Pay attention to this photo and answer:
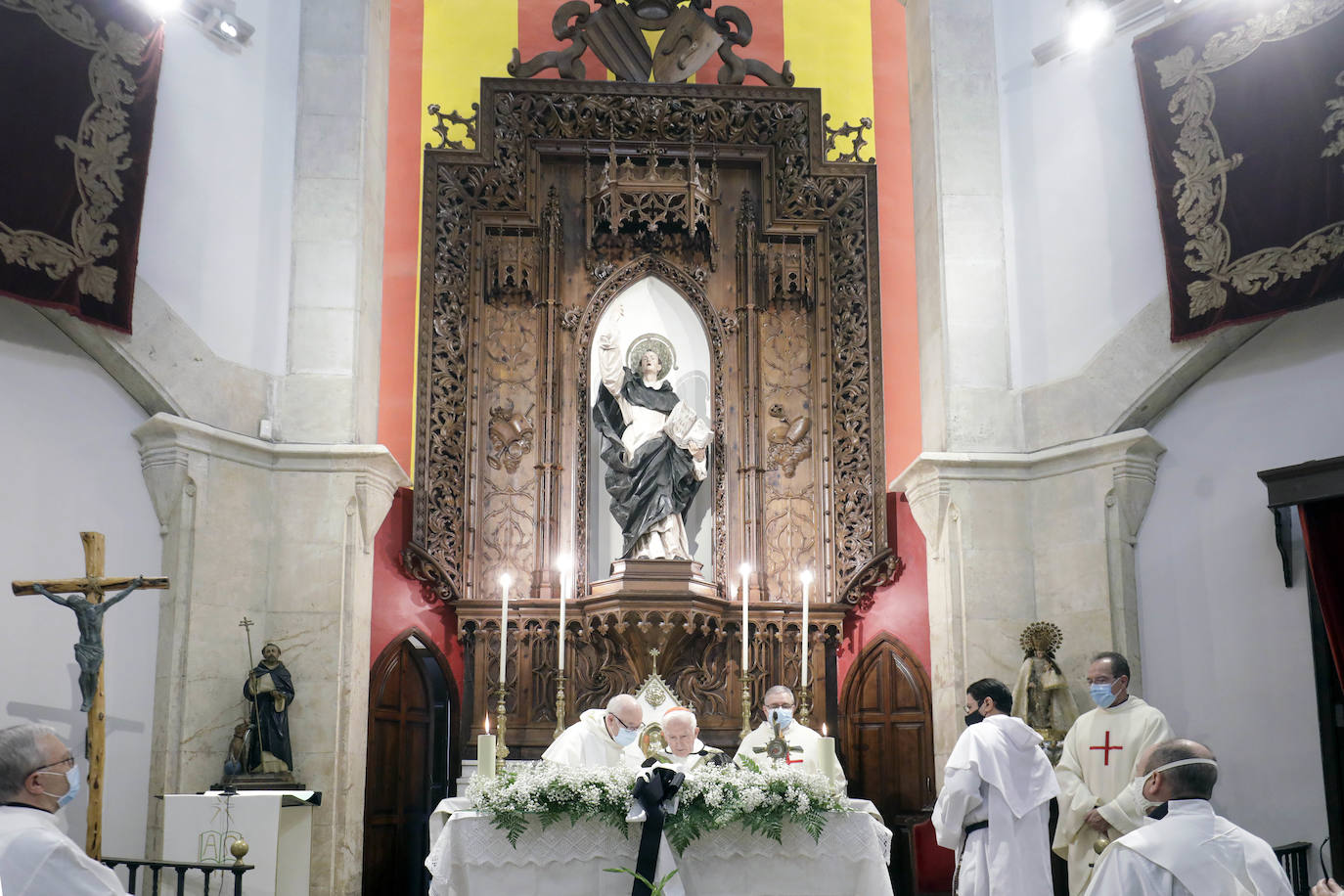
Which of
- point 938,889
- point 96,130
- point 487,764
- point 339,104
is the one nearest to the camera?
point 487,764

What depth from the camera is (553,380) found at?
34.3 ft

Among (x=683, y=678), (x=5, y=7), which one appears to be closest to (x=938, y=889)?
(x=683, y=678)

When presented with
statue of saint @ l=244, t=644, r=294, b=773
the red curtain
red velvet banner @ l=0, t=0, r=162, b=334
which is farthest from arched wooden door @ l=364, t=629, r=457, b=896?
the red curtain

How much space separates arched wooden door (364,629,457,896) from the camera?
31.6ft

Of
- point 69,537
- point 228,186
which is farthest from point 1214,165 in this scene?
point 69,537

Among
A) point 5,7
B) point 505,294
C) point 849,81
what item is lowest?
point 505,294

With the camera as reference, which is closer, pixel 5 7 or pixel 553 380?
pixel 5 7

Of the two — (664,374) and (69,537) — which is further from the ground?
(664,374)

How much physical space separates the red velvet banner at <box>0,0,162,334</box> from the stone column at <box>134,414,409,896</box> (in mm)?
1019

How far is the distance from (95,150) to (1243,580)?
7321 millimetres

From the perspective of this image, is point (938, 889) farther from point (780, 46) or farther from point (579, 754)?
point (780, 46)

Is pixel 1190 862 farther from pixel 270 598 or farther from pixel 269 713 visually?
pixel 270 598

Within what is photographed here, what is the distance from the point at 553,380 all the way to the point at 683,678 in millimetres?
2467

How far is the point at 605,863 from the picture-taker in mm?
6059
